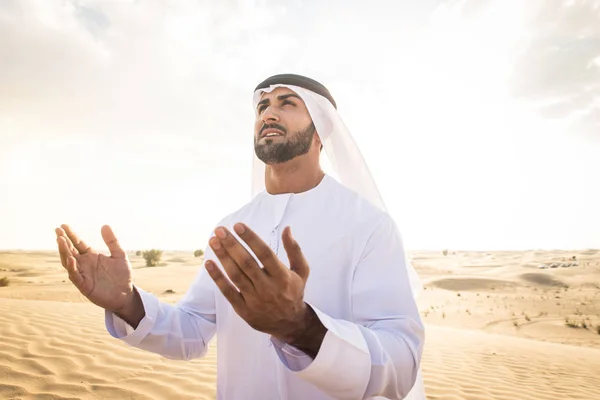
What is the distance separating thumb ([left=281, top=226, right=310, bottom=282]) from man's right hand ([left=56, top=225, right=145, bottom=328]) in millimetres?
924

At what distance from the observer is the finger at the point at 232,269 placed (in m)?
0.99


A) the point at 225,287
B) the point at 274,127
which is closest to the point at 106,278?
the point at 225,287

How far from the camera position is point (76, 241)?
162cm

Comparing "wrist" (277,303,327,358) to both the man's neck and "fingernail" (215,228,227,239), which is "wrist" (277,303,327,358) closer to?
"fingernail" (215,228,227,239)

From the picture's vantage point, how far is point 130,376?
4.14 metres

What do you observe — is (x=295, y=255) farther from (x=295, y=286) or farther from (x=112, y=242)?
(x=112, y=242)

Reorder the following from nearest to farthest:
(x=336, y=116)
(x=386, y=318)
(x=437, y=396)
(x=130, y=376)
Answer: (x=386, y=318), (x=336, y=116), (x=130, y=376), (x=437, y=396)

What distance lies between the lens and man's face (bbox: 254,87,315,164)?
205 centimetres

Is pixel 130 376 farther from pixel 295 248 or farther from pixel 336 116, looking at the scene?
pixel 295 248

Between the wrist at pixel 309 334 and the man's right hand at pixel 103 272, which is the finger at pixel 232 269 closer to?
the wrist at pixel 309 334

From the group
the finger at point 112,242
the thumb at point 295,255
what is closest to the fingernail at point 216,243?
the thumb at point 295,255

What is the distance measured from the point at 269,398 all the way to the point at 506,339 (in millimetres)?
8972

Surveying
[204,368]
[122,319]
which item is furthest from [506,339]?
[122,319]

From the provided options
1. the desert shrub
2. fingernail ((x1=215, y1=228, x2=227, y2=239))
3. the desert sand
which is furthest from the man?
the desert shrub
